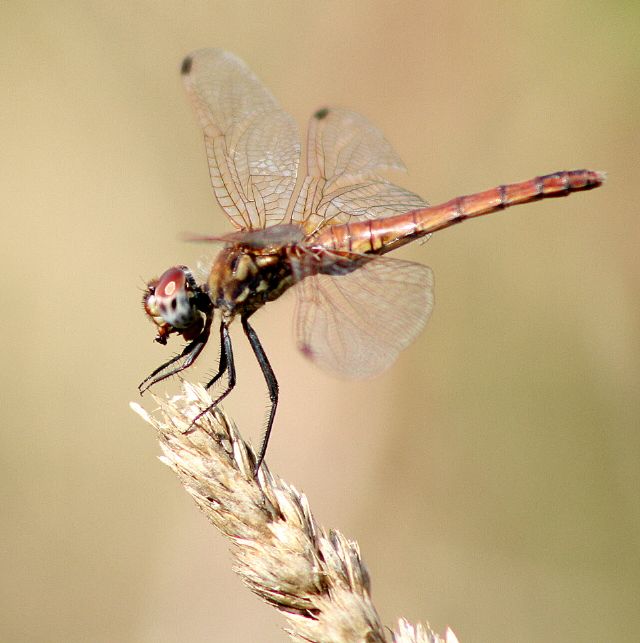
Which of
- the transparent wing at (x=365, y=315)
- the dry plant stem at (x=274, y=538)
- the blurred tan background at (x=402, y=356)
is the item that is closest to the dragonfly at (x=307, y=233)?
the transparent wing at (x=365, y=315)

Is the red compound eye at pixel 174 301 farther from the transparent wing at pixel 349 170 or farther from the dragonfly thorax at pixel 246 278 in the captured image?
the transparent wing at pixel 349 170

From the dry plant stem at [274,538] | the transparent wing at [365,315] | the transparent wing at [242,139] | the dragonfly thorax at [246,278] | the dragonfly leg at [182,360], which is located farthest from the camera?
the transparent wing at [242,139]

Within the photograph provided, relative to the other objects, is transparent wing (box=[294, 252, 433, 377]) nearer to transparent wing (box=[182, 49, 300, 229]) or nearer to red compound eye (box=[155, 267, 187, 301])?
Answer: red compound eye (box=[155, 267, 187, 301])

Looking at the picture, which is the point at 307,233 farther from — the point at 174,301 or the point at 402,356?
the point at 402,356

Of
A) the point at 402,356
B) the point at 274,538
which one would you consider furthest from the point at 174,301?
the point at 402,356

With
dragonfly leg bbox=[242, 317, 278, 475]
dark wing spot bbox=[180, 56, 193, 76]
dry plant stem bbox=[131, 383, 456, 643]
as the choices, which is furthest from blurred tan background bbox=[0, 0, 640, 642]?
dry plant stem bbox=[131, 383, 456, 643]

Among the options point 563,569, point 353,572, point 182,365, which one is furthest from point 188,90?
point 563,569

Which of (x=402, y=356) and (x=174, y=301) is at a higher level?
(x=174, y=301)
